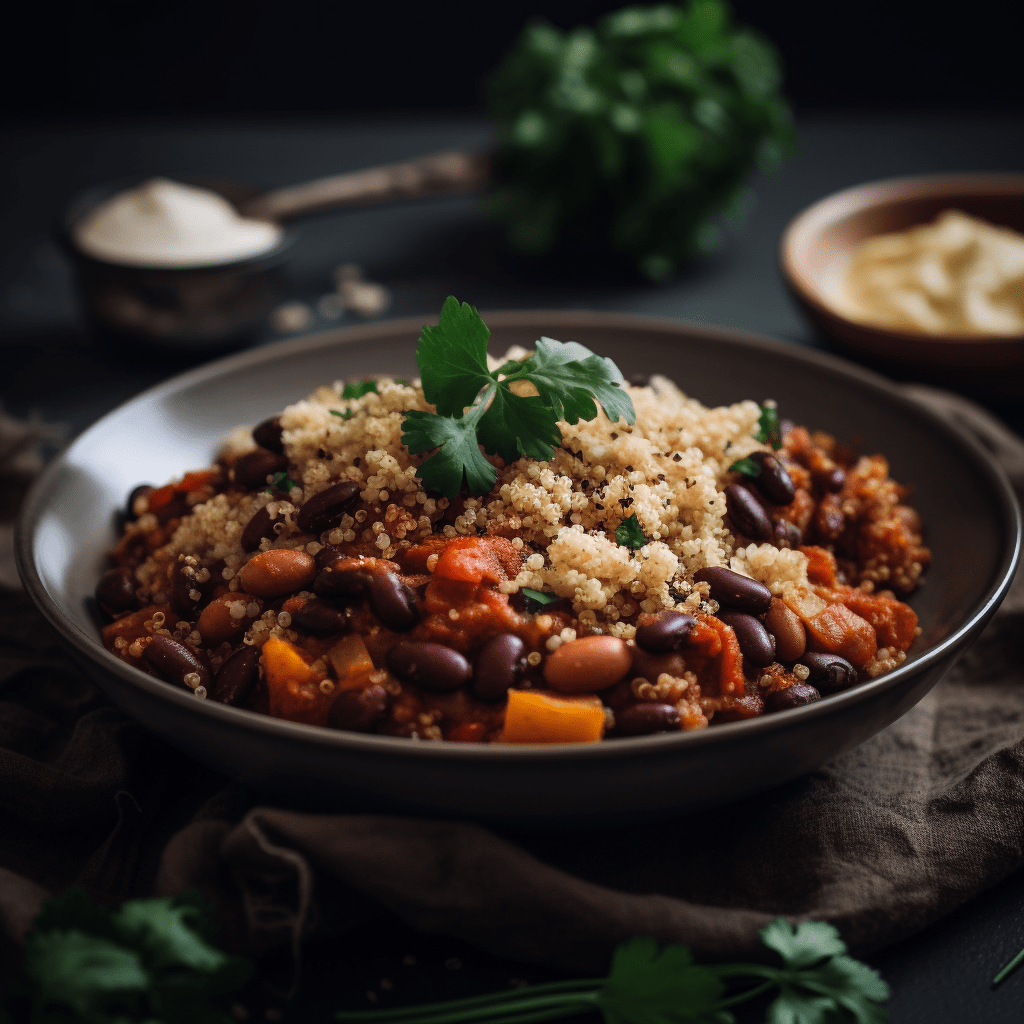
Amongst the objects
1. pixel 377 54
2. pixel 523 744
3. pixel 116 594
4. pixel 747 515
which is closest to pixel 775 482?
pixel 747 515

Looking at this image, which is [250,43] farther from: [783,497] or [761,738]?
[761,738]

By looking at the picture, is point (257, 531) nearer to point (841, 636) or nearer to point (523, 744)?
point (523, 744)

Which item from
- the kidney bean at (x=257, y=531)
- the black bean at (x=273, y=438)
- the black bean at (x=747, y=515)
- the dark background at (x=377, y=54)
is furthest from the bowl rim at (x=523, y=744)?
the dark background at (x=377, y=54)

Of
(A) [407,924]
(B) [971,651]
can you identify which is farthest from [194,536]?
(B) [971,651]

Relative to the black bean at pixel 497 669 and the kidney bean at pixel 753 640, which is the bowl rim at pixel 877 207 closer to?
the kidney bean at pixel 753 640

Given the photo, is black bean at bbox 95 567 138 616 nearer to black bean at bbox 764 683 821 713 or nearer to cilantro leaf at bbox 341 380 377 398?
cilantro leaf at bbox 341 380 377 398
